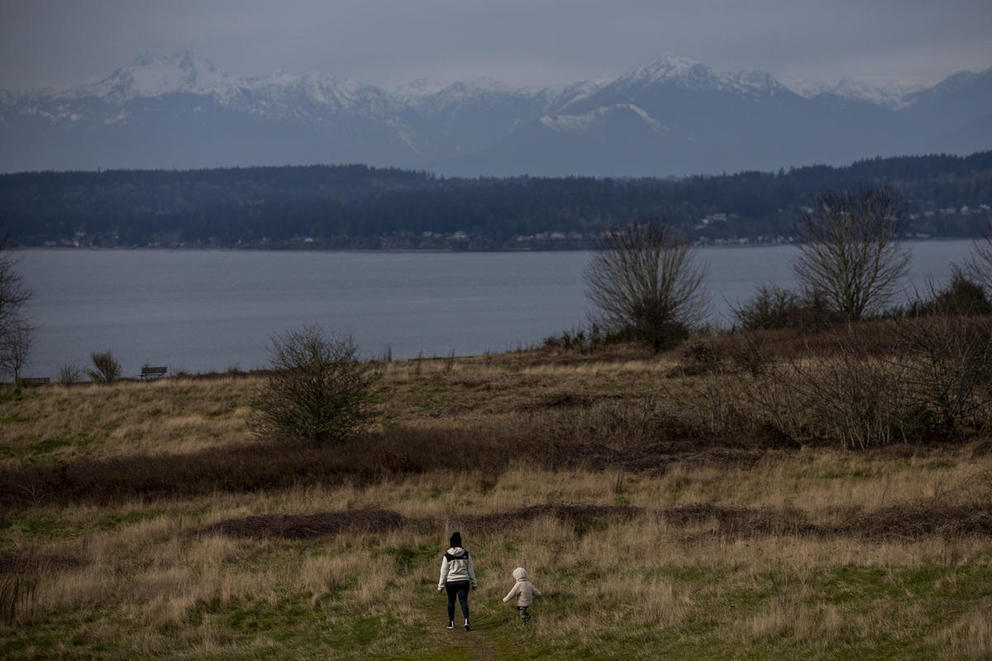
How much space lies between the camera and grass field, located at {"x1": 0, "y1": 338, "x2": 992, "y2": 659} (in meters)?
11.0

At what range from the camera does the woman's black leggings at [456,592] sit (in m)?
11.4

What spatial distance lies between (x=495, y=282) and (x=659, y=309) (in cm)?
11799

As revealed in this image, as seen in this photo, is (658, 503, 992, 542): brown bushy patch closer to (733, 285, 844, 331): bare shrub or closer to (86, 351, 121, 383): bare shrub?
(733, 285, 844, 331): bare shrub

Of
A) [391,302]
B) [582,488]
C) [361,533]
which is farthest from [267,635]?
[391,302]

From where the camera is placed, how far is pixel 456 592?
11.5 meters

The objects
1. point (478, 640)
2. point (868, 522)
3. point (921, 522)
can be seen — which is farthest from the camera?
point (868, 522)

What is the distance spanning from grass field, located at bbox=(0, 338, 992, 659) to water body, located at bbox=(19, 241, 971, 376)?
4418cm

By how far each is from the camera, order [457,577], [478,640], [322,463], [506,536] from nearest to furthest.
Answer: [478,640], [457,577], [506,536], [322,463]

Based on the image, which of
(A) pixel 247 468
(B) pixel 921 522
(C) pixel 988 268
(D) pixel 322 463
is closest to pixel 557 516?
(B) pixel 921 522

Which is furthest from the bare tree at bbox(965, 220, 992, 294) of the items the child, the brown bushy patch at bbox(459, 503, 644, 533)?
the child

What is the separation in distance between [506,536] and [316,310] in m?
104

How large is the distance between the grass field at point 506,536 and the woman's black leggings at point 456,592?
0.94 ft

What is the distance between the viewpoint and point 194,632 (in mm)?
11812

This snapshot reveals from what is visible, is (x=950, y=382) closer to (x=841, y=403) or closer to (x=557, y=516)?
(x=841, y=403)
